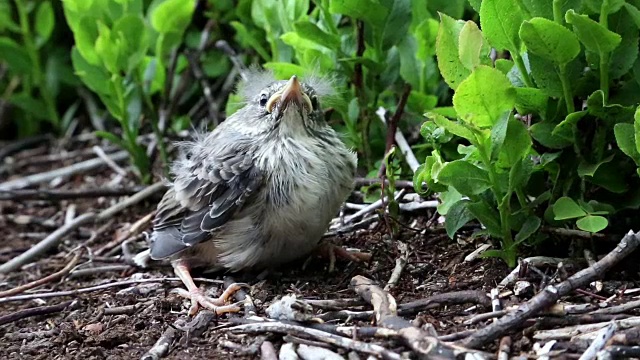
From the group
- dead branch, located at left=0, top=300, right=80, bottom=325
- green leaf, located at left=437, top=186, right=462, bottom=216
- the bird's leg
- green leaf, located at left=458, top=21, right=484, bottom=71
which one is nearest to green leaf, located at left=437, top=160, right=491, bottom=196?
green leaf, located at left=437, top=186, right=462, bottom=216

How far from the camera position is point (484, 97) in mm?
2402

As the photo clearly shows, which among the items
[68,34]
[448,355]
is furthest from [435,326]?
[68,34]

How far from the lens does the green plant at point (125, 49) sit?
3975mm

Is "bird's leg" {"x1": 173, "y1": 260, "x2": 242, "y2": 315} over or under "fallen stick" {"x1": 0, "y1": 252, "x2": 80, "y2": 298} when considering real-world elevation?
over

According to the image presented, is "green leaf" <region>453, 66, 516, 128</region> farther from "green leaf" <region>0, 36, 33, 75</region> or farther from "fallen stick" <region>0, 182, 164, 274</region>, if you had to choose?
"green leaf" <region>0, 36, 33, 75</region>

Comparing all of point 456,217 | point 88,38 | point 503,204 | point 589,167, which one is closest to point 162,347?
point 456,217

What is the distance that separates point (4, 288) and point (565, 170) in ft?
8.12

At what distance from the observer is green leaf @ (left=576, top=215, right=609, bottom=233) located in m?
2.51

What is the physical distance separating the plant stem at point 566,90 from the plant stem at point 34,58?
12.4 ft

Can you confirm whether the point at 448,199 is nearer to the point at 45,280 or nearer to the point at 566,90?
the point at 566,90

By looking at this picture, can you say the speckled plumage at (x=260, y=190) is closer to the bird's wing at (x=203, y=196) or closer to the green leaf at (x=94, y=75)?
the bird's wing at (x=203, y=196)

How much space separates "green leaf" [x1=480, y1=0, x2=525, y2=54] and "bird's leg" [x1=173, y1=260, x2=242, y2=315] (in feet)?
4.16

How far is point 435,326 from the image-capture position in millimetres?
2490

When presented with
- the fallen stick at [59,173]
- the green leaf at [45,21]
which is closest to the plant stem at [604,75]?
the fallen stick at [59,173]
